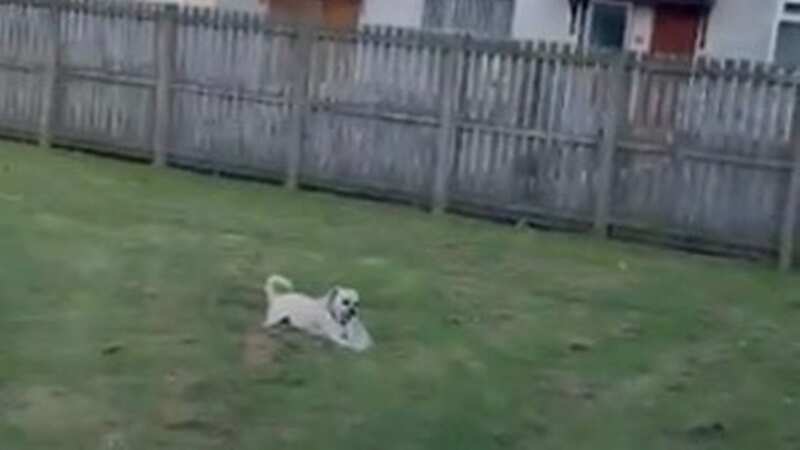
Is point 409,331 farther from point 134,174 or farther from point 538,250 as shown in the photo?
point 134,174

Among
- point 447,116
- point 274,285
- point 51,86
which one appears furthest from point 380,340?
point 51,86

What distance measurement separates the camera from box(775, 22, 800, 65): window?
72.1 feet

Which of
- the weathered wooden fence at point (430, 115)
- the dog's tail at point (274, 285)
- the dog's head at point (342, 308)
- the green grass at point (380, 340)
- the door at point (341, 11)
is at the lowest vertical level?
the green grass at point (380, 340)

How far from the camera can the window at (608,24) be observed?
76.1 feet

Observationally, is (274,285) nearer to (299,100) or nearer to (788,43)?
(299,100)

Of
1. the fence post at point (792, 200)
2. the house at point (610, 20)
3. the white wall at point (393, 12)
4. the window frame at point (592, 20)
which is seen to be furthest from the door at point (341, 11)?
the fence post at point (792, 200)

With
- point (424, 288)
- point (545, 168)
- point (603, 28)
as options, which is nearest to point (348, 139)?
point (545, 168)

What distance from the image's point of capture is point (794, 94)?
1270 cm

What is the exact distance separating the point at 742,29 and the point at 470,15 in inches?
169

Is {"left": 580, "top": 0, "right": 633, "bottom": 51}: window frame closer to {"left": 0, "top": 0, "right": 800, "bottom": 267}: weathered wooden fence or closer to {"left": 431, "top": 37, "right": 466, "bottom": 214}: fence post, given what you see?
{"left": 0, "top": 0, "right": 800, "bottom": 267}: weathered wooden fence

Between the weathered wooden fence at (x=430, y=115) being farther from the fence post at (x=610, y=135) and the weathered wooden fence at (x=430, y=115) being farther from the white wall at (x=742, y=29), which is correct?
the white wall at (x=742, y=29)

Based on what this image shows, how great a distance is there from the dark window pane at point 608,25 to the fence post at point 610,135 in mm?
9790

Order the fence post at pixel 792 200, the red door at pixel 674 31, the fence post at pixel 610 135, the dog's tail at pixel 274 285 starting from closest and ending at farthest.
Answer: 1. the dog's tail at pixel 274 285
2. the fence post at pixel 792 200
3. the fence post at pixel 610 135
4. the red door at pixel 674 31

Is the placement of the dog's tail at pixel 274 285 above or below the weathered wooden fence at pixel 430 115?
below
